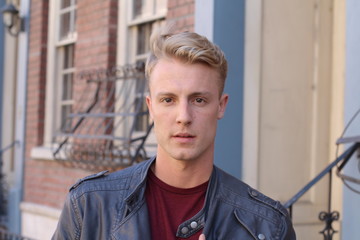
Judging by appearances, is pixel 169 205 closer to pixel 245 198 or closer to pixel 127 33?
pixel 245 198

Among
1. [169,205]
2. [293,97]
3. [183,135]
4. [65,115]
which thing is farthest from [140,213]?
[65,115]

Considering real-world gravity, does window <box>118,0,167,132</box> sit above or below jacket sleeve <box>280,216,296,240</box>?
above

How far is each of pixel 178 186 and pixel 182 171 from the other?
2.2 inches

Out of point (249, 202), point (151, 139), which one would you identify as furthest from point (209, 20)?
point (249, 202)

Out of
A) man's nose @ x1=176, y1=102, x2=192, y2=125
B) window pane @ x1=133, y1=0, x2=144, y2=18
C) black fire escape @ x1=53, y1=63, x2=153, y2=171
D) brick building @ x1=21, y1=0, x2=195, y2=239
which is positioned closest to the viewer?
man's nose @ x1=176, y1=102, x2=192, y2=125

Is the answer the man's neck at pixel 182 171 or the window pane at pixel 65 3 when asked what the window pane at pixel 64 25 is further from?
the man's neck at pixel 182 171

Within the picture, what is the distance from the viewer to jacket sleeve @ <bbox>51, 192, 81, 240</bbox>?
2010 mm

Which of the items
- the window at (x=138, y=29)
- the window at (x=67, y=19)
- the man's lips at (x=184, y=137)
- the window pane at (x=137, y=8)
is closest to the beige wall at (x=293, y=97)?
the window at (x=138, y=29)

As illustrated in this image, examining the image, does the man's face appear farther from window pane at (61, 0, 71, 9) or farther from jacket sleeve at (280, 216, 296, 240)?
window pane at (61, 0, 71, 9)

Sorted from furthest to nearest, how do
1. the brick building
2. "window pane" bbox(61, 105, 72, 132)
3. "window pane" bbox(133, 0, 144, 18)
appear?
"window pane" bbox(61, 105, 72, 132), the brick building, "window pane" bbox(133, 0, 144, 18)

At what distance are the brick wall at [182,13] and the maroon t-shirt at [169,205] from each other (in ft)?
9.05

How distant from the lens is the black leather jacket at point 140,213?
1985 mm

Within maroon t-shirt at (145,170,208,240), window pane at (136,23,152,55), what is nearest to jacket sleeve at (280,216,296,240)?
maroon t-shirt at (145,170,208,240)

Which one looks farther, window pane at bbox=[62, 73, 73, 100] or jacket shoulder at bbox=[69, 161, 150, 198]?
window pane at bbox=[62, 73, 73, 100]
